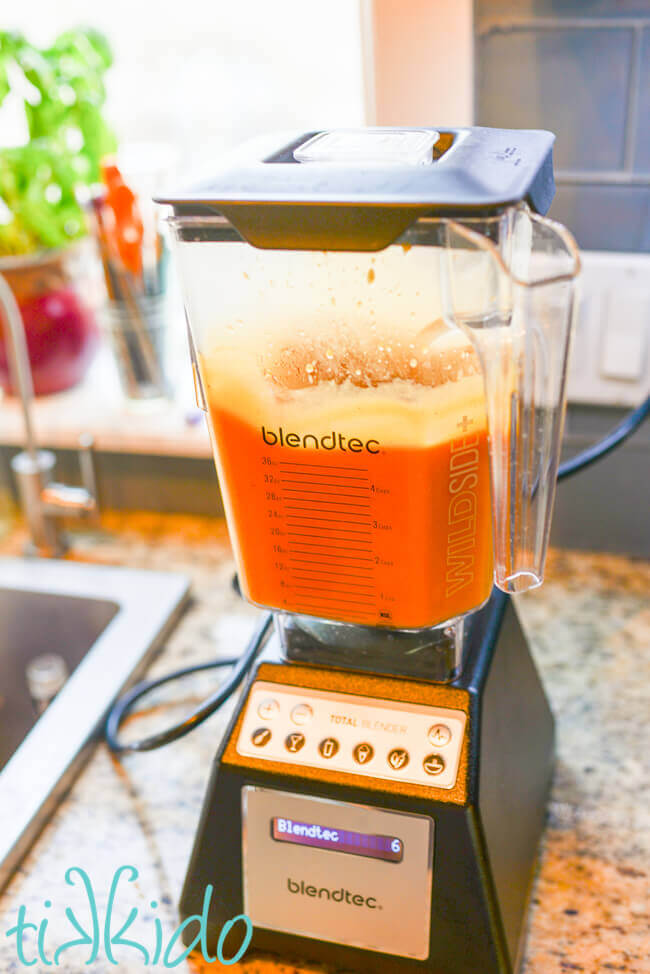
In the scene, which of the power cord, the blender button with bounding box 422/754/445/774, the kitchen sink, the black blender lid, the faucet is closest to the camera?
the black blender lid

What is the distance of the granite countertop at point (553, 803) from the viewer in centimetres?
58

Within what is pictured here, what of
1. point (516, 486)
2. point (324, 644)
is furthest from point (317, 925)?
point (516, 486)

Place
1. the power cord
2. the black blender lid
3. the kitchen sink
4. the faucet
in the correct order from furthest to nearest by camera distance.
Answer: the faucet → the kitchen sink → the power cord → the black blender lid

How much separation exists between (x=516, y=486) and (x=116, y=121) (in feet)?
2.91

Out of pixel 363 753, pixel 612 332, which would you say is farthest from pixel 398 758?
pixel 612 332

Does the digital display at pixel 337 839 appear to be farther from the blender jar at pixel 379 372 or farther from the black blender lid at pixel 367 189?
the black blender lid at pixel 367 189

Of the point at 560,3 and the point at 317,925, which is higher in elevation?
the point at 560,3

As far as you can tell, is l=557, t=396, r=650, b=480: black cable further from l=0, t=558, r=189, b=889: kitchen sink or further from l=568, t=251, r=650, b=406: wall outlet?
l=0, t=558, r=189, b=889: kitchen sink

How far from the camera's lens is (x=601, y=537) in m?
0.91

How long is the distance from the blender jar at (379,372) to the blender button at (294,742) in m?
0.07

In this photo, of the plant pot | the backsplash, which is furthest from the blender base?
the plant pot

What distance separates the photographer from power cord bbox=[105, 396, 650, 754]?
0.62 metres

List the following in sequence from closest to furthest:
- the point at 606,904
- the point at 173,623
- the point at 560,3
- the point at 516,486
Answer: the point at 516,486, the point at 606,904, the point at 560,3, the point at 173,623

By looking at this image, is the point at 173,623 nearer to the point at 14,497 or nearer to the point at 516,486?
the point at 14,497
